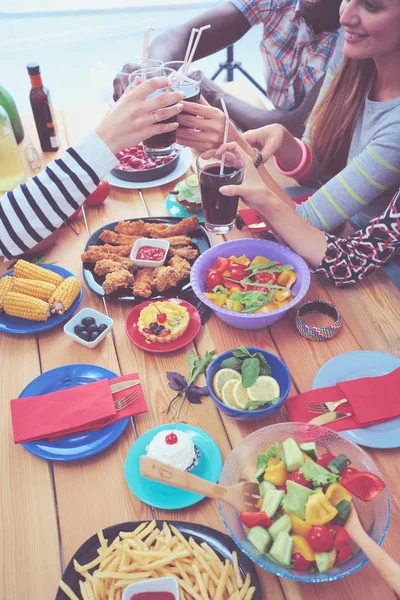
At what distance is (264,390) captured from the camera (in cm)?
123

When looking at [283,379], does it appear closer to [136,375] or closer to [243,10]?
[136,375]

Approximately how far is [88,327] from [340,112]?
4.23 ft

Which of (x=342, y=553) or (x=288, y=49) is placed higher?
(x=288, y=49)

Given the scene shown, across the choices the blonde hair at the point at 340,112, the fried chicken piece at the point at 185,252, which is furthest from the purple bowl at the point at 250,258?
the blonde hair at the point at 340,112

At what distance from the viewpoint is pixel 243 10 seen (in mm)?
2555

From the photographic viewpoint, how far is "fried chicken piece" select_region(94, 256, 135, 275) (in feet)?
5.26

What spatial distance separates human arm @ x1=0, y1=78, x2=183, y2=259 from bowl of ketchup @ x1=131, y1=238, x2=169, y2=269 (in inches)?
10.8

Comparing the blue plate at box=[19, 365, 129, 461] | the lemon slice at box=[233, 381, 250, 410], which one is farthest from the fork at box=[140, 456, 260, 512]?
the blue plate at box=[19, 365, 129, 461]

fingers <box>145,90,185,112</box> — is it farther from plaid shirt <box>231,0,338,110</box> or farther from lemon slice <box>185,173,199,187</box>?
plaid shirt <box>231,0,338,110</box>

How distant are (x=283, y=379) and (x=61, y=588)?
2.22 ft

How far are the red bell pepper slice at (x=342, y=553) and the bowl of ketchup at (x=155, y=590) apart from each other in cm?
30

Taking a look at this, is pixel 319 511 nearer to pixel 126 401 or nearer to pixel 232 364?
pixel 232 364

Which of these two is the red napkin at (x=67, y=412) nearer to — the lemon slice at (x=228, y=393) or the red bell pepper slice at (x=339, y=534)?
the lemon slice at (x=228, y=393)

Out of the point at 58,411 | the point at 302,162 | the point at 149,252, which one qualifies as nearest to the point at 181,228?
the point at 149,252
